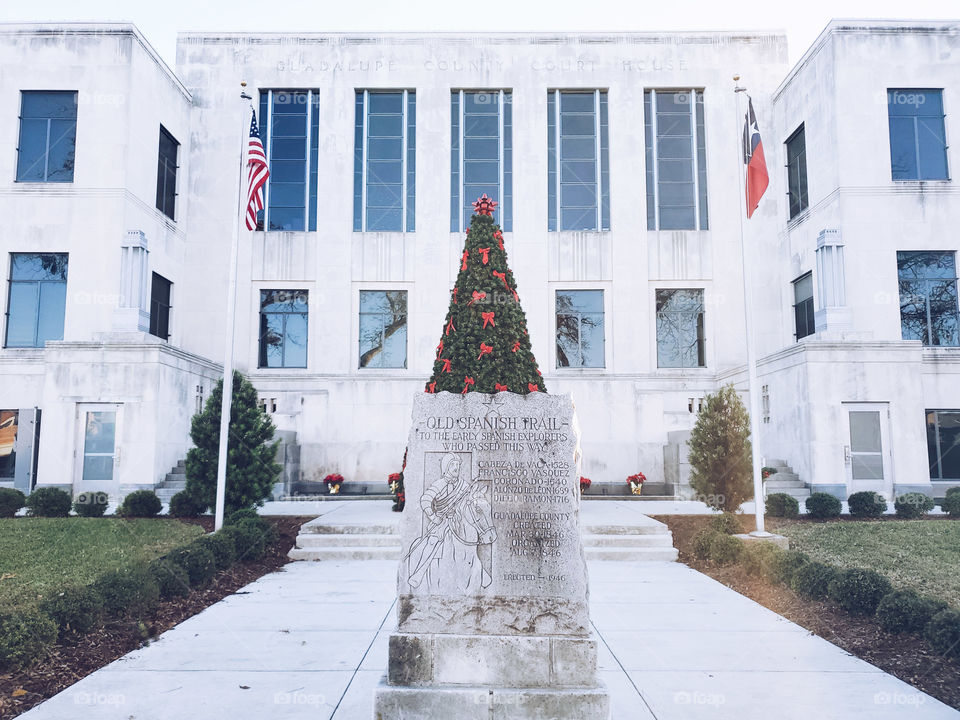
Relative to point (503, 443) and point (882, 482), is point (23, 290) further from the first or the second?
point (882, 482)

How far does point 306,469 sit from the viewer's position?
24.3 m

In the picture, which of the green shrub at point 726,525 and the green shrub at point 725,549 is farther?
the green shrub at point 726,525

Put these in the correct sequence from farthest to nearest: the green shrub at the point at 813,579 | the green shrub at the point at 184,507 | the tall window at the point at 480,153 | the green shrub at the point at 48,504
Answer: the tall window at the point at 480,153
the green shrub at the point at 48,504
the green shrub at the point at 184,507
the green shrub at the point at 813,579

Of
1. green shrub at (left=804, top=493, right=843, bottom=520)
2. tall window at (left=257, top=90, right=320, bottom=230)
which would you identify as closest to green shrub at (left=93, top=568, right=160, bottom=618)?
green shrub at (left=804, top=493, right=843, bottom=520)

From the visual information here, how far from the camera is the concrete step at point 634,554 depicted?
12453 millimetres

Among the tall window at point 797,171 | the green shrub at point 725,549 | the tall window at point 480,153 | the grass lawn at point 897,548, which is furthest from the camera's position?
the tall window at point 480,153

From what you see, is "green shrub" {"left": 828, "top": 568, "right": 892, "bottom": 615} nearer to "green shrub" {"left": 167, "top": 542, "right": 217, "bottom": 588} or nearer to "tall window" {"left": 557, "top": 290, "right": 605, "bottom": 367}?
"green shrub" {"left": 167, "top": 542, "right": 217, "bottom": 588}

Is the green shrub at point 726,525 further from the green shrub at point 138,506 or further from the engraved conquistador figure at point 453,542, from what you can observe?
the green shrub at point 138,506

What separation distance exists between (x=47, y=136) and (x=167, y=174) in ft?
12.0

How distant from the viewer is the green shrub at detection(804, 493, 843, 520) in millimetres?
16078

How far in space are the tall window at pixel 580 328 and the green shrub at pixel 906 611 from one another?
17.8 metres

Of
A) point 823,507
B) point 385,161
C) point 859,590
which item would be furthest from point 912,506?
point 385,161

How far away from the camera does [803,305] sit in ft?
81.0

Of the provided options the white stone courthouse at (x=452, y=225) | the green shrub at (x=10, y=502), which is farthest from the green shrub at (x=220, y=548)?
the white stone courthouse at (x=452, y=225)
